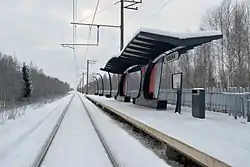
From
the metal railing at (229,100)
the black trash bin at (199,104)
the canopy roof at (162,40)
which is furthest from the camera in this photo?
the canopy roof at (162,40)

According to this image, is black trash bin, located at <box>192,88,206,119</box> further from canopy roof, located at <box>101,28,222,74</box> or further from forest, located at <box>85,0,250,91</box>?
forest, located at <box>85,0,250,91</box>

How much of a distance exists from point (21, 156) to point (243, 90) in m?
8.11

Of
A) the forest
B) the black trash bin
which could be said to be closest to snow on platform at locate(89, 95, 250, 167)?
the black trash bin

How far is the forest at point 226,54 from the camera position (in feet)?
104

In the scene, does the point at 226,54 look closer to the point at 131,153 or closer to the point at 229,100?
the point at 229,100

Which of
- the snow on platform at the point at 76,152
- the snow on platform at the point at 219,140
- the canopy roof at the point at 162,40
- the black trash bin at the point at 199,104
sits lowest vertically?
the snow on platform at the point at 76,152

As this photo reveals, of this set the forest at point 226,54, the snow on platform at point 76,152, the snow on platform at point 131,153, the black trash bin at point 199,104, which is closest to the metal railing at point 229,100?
the black trash bin at point 199,104

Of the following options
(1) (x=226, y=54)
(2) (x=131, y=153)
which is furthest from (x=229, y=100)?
(1) (x=226, y=54)

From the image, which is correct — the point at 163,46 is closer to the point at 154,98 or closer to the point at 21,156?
the point at 154,98

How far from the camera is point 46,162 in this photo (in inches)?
272

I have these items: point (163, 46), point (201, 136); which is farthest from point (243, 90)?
point (201, 136)

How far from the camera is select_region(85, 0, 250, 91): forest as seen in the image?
31672 mm

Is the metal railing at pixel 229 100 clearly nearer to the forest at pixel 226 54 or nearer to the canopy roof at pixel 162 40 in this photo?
the canopy roof at pixel 162 40

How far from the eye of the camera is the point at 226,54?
34094 mm
